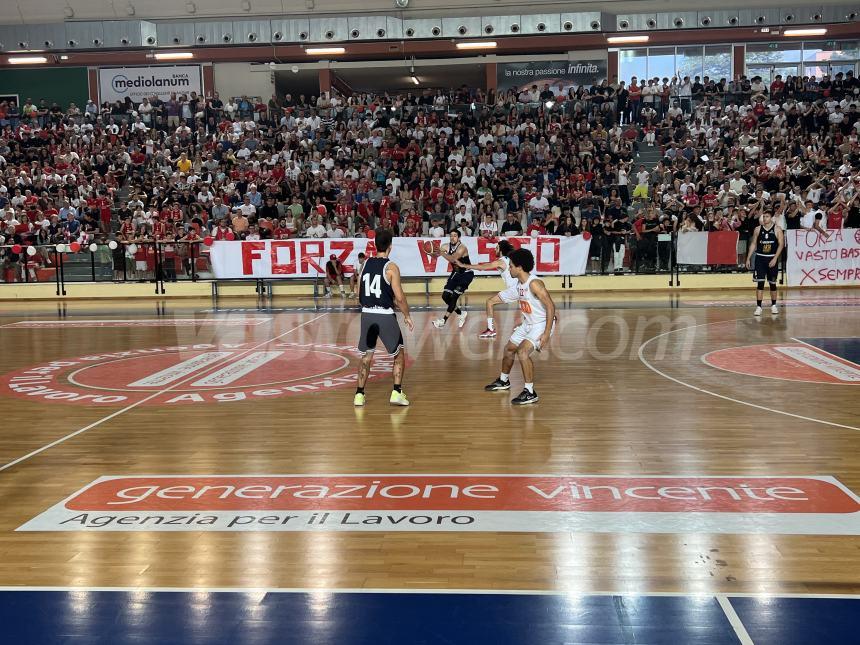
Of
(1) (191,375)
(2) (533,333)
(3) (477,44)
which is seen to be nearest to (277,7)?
(3) (477,44)

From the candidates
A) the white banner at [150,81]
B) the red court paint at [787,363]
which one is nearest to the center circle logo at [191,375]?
the red court paint at [787,363]

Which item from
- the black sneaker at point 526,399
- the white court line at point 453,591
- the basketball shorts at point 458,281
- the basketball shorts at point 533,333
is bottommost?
the white court line at point 453,591

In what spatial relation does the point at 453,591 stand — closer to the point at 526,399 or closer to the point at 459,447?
the point at 459,447

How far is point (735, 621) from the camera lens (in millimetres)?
4297

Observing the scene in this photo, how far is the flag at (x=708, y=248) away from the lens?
2220 centimetres

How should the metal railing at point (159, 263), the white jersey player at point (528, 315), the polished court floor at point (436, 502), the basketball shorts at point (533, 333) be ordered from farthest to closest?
the metal railing at point (159, 263) → the basketball shorts at point (533, 333) → the white jersey player at point (528, 315) → the polished court floor at point (436, 502)

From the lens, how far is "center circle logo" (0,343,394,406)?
10430mm

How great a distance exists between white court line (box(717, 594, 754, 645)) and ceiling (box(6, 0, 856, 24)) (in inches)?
1247

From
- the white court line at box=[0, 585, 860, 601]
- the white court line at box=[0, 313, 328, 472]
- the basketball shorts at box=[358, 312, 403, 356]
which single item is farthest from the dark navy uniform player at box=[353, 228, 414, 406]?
the white court line at box=[0, 585, 860, 601]

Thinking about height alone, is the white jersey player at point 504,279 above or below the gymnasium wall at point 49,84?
below

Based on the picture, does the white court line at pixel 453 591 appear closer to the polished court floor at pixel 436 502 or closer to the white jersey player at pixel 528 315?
the polished court floor at pixel 436 502

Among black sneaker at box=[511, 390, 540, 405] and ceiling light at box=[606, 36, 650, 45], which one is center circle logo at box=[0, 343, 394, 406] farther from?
ceiling light at box=[606, 36, 650, 45]

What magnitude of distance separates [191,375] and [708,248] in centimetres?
1526

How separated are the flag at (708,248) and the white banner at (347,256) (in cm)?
255
